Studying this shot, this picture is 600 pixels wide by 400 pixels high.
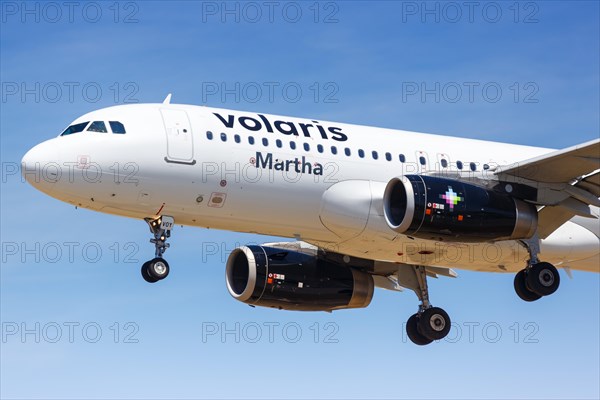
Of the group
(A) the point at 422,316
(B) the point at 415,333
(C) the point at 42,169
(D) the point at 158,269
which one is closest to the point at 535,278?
(A) the point at 422,316

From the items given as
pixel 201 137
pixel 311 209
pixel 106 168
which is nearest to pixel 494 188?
pixel 311 209

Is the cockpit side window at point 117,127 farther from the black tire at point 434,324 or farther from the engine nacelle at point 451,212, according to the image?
the black tire at point 434,324

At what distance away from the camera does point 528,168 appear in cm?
3944

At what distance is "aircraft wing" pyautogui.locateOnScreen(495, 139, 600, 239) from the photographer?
39094mm

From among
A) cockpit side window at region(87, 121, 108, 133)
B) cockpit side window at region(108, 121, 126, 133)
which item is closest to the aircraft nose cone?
cockpit side window at region(87, 121, 108, 133)

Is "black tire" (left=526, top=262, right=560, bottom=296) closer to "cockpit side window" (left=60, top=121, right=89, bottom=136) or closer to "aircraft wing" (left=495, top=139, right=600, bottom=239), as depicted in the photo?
"aircraft wing" (left=495, top=139, right=600, bottom=239)

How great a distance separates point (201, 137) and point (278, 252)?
635cm

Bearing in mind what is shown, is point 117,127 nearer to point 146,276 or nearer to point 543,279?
point 146,276

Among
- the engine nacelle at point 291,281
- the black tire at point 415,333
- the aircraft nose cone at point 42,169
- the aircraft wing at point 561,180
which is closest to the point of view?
the aircraft nose cone at point 42,169

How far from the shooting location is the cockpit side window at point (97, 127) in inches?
1499

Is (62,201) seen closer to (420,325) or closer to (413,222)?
(413,222)

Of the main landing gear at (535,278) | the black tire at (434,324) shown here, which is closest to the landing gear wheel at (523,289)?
the main landing gear at (535,278)

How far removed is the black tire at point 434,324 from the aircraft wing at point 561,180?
495 centimetres

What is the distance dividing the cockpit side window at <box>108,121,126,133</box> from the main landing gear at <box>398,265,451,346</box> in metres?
10.8
